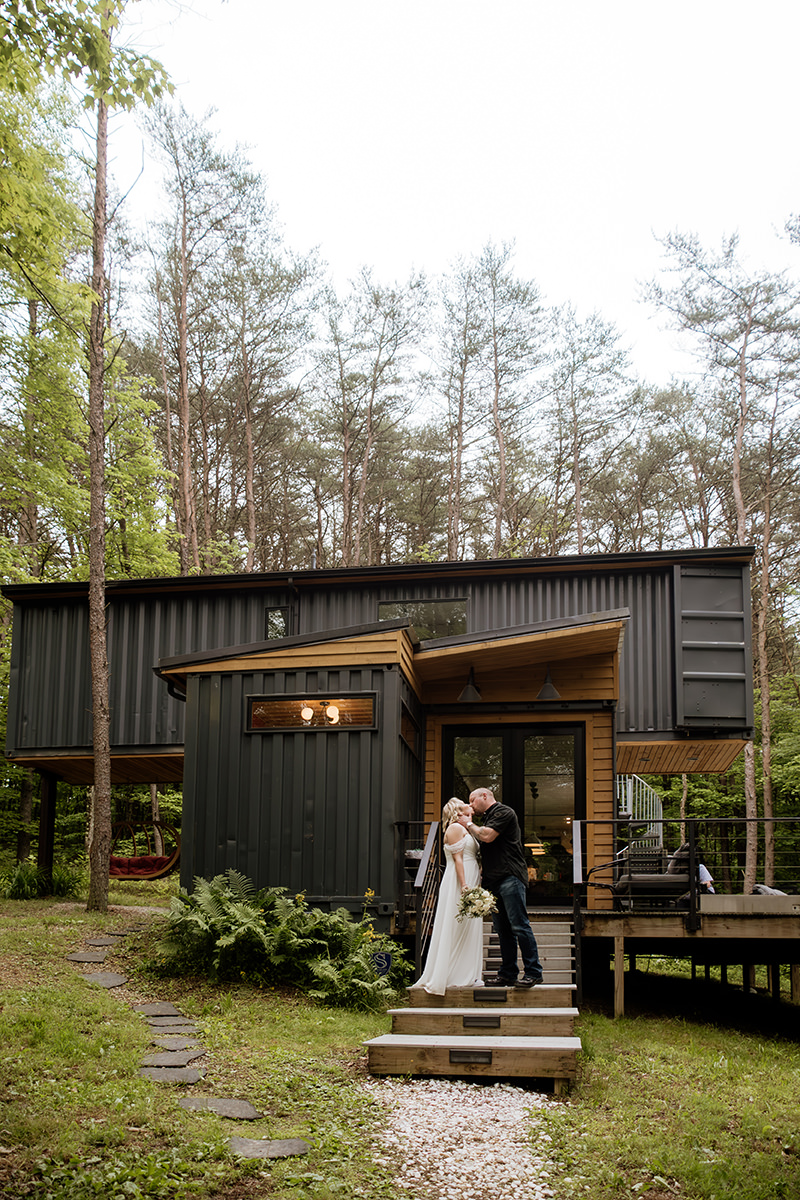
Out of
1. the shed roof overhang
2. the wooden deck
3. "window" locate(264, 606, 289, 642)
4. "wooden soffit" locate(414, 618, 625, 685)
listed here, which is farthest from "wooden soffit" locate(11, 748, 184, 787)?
the wooden deck

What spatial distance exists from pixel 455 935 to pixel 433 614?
7.19 metres

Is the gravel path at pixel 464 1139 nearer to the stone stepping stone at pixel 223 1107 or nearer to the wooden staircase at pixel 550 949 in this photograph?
the stone stepping stone at pixel 223 1107

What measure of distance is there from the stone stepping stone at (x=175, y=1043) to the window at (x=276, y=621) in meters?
8.45

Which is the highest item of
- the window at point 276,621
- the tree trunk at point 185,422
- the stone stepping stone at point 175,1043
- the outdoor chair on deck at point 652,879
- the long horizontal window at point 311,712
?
the tree trunk at point 185,422

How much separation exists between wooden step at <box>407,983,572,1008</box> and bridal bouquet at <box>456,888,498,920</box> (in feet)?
1.88

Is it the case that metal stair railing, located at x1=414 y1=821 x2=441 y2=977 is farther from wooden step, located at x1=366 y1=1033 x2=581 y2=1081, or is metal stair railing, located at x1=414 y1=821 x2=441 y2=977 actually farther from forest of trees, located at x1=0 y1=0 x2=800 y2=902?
forest of trees, located at x1=0 y1=0 x2=800 y2=902

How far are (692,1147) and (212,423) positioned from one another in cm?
2263

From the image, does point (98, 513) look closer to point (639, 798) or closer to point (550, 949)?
point (550, 949)

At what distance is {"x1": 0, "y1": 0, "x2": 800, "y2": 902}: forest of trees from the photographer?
19.7m

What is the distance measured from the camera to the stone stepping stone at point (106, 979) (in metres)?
8.33

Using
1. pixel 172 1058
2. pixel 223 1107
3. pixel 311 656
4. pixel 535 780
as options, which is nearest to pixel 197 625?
pixel 311 656

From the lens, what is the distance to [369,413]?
88.1 ft

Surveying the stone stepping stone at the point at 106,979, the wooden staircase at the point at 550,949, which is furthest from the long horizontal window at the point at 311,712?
the stone stepping stone at the point at 106,979

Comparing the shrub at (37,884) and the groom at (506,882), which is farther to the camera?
the shrub at (37,884)
